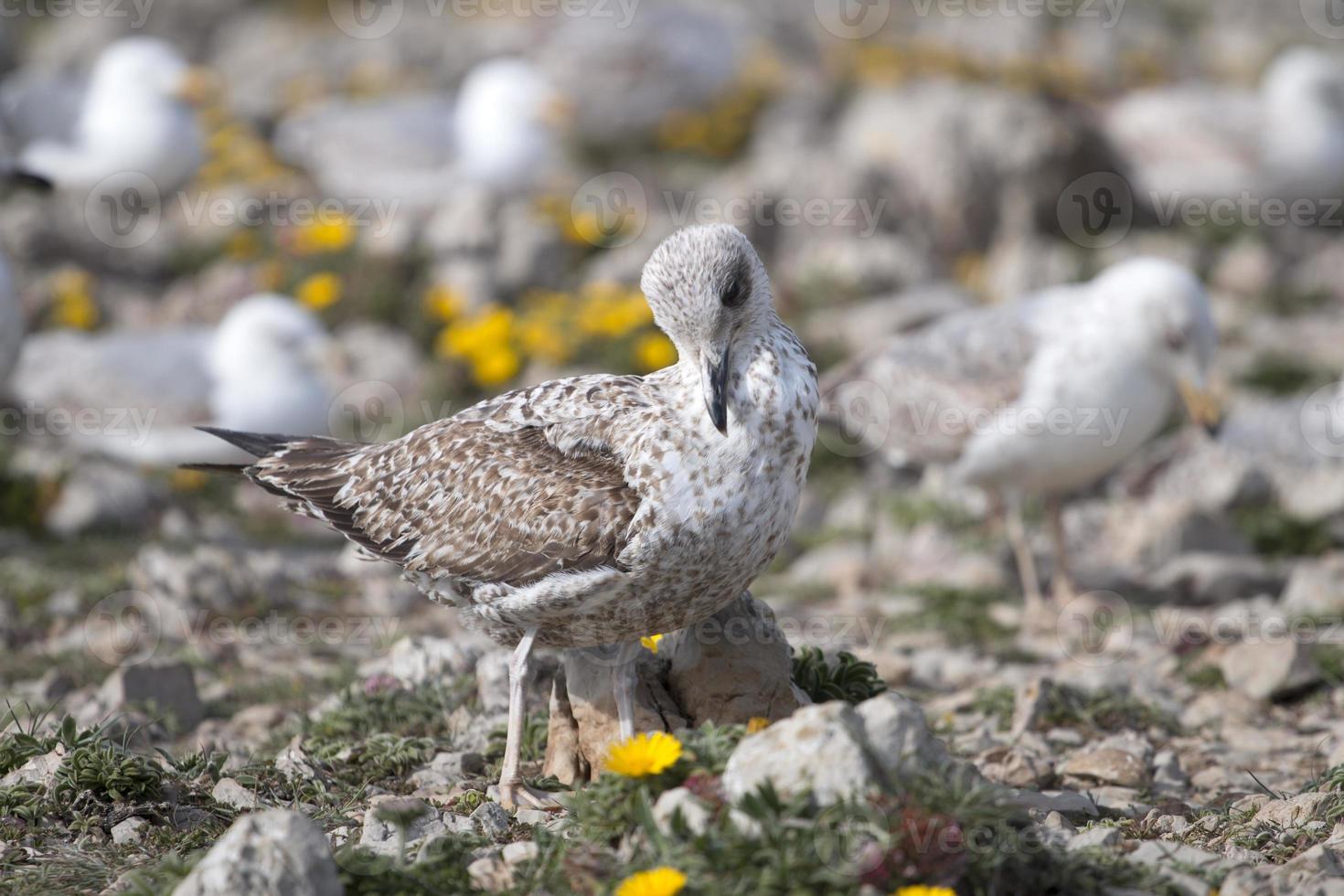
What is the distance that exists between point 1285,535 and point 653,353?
178 inches

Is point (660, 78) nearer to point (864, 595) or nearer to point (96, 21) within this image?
point (864, 595)

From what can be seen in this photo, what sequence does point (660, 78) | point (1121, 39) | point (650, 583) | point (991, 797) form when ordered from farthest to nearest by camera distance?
point (1121, 39) < point (660, 78) < point (650, 583) < point (991, 797)

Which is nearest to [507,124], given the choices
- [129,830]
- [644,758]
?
[129,830]

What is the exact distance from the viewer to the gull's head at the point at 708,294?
4820mm

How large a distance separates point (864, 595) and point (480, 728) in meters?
3.68

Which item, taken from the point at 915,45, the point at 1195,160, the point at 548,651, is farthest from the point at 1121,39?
the point at 548,651

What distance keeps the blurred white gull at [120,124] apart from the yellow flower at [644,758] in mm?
10642

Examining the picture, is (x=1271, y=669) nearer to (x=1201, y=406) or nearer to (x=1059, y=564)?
(x=1059, y=564)

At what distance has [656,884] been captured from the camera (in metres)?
3.70

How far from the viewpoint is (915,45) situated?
61.7ft

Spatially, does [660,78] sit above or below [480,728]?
above

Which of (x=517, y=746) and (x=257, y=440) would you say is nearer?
(x=517, y=746)

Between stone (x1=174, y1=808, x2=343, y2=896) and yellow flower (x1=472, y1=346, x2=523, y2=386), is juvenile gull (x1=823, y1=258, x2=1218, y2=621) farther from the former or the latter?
stone (x1=174, y1=808, x2=343, y2=896)

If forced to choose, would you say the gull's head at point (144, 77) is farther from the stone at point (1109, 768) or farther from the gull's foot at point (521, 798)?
the stone at point (1109, 768)
